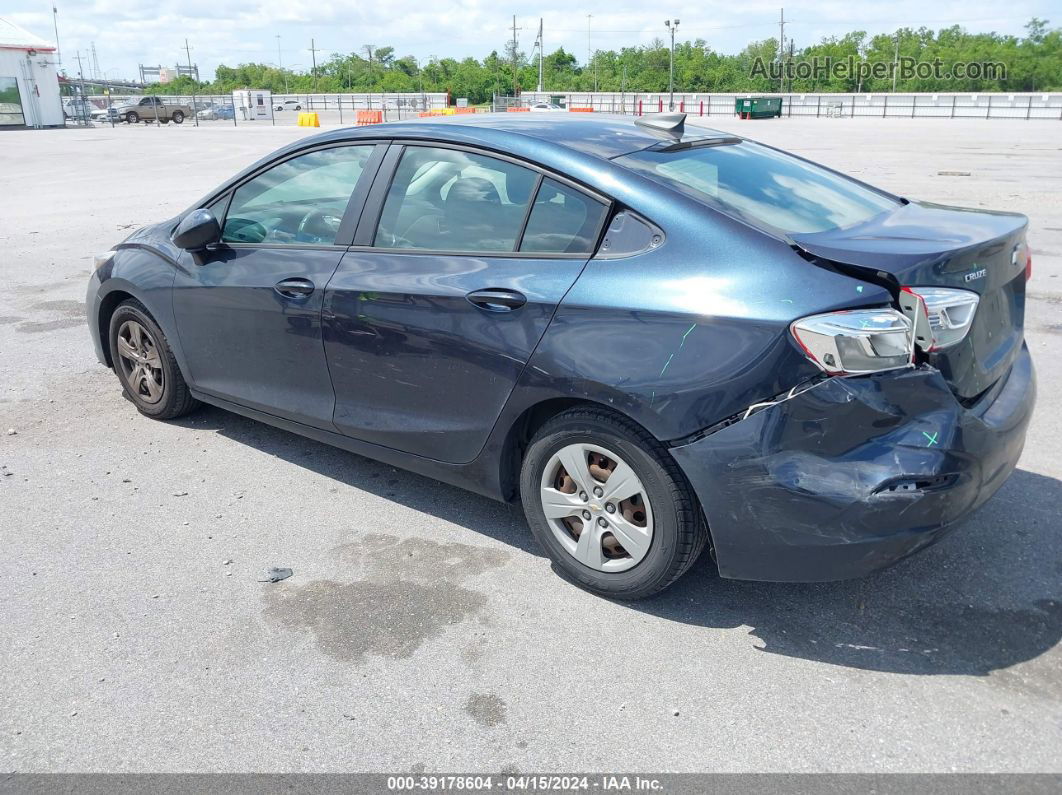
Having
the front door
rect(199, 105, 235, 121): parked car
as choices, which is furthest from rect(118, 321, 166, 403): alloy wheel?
rect(199, 105, 235, 121): parked car

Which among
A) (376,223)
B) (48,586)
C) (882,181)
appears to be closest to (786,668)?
(376,223)

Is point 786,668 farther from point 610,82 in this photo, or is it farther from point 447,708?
point 610,82

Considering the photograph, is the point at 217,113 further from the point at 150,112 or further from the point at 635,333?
the point at 635,333

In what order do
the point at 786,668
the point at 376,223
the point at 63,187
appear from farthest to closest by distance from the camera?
the point at 63,187 → the point at 376,223 → the point at 786,668

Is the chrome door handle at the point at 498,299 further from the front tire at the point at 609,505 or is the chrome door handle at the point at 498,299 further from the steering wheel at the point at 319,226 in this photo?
the steering wheel at the point at 319,226

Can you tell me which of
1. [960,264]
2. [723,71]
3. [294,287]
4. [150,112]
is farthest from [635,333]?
[723,71]

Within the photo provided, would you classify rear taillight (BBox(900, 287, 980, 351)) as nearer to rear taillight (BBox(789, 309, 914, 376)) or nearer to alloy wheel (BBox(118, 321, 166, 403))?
rear taillight (BBox(789, 309, 914, 376))

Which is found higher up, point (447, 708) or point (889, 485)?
point (889, 485)

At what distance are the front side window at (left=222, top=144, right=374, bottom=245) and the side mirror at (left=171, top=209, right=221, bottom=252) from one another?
0.10 meters

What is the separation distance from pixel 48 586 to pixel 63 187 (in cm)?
1671

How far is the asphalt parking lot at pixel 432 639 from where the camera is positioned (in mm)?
2652

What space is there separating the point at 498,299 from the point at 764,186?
1.15m

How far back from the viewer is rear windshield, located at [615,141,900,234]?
10.6 ft

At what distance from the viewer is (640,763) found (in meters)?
2.58
